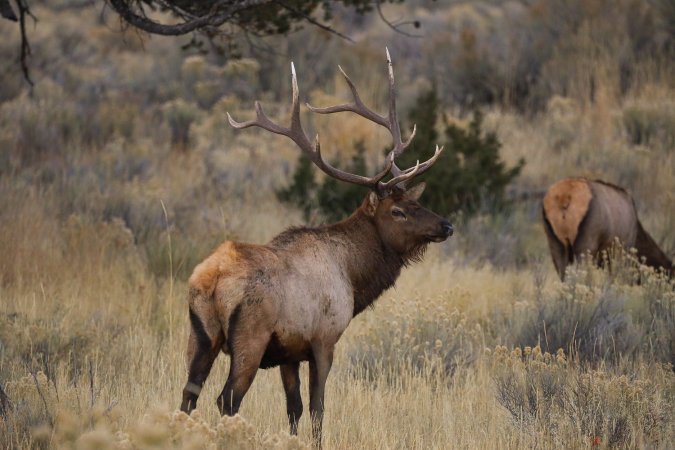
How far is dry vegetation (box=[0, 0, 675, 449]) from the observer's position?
19.9 ft

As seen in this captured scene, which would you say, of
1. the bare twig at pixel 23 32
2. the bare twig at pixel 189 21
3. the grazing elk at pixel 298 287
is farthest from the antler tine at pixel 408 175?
the bare twig at pixel 23 32

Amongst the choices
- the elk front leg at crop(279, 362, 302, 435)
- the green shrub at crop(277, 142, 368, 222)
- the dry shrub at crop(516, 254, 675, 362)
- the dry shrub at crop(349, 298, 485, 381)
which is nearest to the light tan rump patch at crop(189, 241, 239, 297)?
the elk front leg at crop(279, 362, 302, 435)

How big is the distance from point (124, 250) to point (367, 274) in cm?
429

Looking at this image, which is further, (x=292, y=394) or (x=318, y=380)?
(x=292, y=394)

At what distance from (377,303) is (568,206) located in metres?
2.45

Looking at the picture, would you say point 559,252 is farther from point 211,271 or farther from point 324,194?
point 211,271

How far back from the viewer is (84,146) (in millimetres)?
16141

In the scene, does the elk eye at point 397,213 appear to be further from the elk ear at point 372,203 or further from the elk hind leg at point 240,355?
the elk hind leg at point 240,355

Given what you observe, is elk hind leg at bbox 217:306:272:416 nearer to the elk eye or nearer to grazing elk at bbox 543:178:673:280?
the elk eye

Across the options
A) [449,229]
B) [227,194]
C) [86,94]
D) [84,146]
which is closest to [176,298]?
[449,229]

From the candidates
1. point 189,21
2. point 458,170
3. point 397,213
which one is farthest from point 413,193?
point 458,170

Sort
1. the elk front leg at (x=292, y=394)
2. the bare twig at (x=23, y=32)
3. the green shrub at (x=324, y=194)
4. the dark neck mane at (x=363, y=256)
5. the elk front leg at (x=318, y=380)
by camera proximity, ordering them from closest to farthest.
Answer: the elk front leg at (x=318, y=380)
the elk front leg at (x=292, y=394)
the dark neck mane at (x=363, y=256)
the bare twig at (x=23, y=32)
the green shrub at (x=324, y=194)

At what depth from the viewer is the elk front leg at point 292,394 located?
5992 mm

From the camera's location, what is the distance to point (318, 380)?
19.1ft
